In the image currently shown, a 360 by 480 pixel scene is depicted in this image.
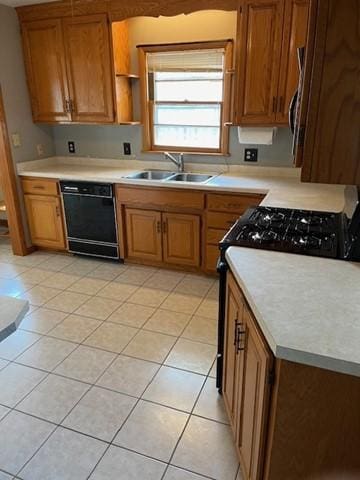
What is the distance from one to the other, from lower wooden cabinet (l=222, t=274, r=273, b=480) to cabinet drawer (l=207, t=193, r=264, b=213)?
147cm

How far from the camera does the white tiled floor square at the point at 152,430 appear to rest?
1.65 meters

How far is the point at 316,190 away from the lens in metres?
2.73

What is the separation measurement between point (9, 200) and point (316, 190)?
2994 millimetres

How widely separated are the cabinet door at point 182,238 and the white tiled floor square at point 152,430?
1.59m

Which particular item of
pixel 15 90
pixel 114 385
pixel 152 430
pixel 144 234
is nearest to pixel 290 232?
pixel 152 430

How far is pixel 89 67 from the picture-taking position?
10.9 feet

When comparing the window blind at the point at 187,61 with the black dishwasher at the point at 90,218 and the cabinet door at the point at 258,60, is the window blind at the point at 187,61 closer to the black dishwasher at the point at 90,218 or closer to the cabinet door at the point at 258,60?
the cabinet door at the point at 258,60

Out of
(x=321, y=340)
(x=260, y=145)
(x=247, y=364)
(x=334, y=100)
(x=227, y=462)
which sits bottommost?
(x=227, y=462)

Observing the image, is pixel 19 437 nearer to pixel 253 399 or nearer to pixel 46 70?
pixel 253 399

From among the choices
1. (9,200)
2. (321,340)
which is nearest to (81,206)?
(9,200)

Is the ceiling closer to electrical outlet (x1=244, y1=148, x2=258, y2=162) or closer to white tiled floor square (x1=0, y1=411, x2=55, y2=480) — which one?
electrical outlet (x1=244, y1=148, x2=258, y2=162)

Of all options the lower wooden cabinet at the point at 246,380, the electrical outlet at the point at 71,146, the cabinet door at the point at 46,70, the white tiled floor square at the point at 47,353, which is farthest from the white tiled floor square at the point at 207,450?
the electrical outlet at the point at 71,146

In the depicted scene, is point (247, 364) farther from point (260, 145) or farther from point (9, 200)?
point (9, 200)

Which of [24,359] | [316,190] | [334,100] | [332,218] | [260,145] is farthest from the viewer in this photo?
[260,145]
